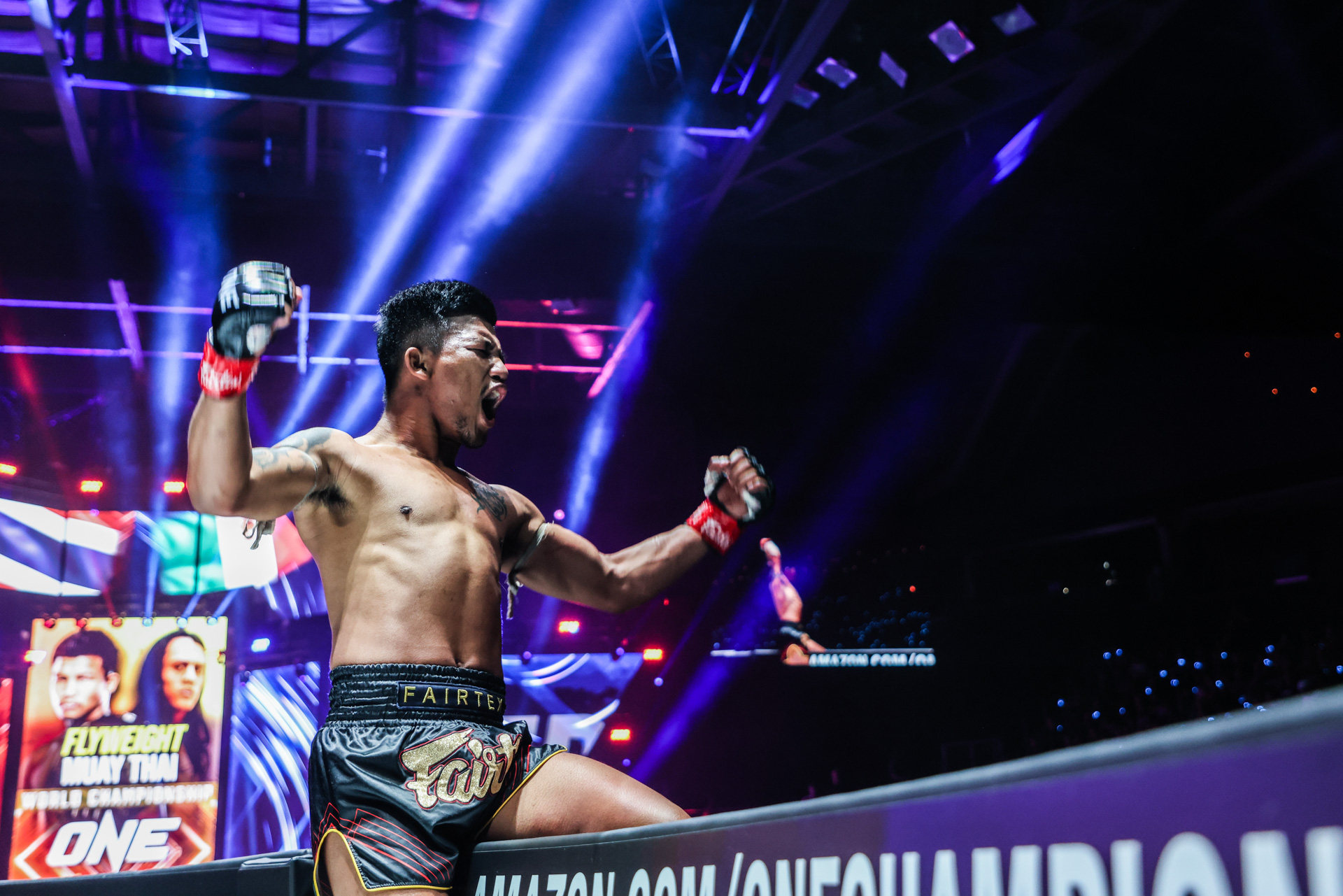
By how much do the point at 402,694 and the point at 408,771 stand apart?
132 millimetres

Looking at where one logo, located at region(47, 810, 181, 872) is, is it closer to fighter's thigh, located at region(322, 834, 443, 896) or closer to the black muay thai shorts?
the black muay thai shorts

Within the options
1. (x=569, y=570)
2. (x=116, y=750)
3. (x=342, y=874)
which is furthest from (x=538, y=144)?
(x=116, y=750)

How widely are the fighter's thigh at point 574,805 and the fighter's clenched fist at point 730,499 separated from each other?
0.64 meters

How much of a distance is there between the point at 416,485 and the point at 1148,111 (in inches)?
222

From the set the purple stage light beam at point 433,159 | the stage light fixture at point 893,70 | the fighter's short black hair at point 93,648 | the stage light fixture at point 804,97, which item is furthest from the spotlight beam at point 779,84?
the fighter's short black hair at point 93,648

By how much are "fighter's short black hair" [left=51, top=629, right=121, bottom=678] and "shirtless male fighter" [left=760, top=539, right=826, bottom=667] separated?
564 cm

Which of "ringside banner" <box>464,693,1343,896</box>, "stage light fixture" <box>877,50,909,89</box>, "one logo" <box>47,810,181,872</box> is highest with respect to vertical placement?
"stage light fixture" <box>877,50,909,89</box>

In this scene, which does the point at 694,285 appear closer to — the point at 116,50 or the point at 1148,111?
the point at 1148,111

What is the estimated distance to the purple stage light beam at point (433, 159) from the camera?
5828 millimetres

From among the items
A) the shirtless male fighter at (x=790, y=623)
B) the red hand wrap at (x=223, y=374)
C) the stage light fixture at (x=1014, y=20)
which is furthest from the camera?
the shirtless male fighter at (x=790, y=623)

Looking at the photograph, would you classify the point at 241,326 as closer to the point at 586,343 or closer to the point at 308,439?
the point at 308,439

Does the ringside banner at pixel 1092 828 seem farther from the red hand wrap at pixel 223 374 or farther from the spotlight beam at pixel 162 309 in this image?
the spotlight beam at pixel 162 309

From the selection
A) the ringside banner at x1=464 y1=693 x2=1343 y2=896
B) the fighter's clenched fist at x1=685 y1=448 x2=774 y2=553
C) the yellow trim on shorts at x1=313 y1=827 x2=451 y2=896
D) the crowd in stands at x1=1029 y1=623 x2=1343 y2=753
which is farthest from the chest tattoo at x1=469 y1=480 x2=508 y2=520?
the crowd in stands at x1=1029 y1=623 x2=1343 y2=753

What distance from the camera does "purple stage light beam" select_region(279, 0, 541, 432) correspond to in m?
5.83
